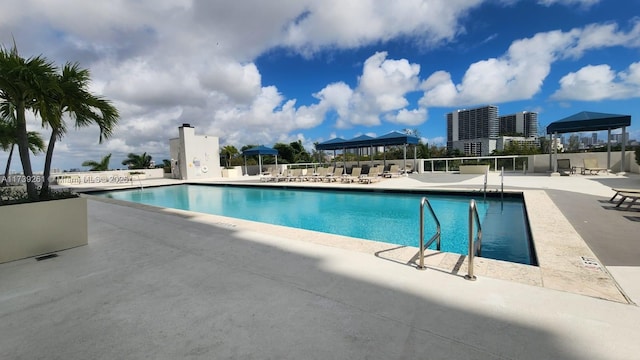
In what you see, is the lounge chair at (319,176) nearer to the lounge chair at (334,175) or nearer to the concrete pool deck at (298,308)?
the lounge chair at (334,175)

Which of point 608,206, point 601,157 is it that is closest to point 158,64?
point 608,206

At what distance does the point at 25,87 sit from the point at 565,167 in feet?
55.0

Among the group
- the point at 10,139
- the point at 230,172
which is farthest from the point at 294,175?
the point at 10,139

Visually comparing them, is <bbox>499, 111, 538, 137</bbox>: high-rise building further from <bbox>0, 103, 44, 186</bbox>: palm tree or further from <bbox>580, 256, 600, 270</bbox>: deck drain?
<bbox>0, 103, 44, 186</bbox>: palm tree

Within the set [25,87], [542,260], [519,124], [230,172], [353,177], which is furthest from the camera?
[519,124]

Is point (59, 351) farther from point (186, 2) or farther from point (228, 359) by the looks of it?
point (186, 2)

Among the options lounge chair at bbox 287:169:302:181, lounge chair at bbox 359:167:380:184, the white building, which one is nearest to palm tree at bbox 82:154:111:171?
the white building

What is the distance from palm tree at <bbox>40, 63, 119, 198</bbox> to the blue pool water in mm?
3897

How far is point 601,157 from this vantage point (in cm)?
1264

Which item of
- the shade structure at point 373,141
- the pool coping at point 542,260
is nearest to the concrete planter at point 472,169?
the shade structure at point 373,141

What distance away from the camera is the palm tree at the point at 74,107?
338 cm

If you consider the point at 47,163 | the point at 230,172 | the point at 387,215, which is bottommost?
the point at 387,215

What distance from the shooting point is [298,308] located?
1951 mm

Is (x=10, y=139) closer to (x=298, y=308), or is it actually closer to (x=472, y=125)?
(x=298, y=308)
